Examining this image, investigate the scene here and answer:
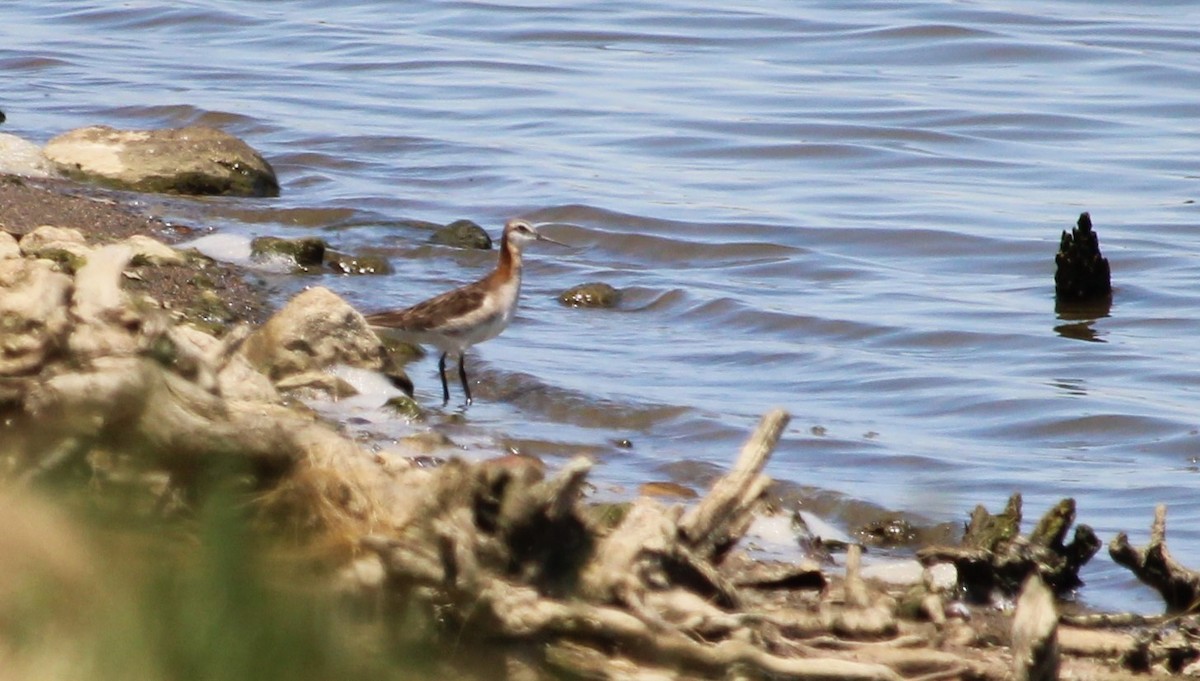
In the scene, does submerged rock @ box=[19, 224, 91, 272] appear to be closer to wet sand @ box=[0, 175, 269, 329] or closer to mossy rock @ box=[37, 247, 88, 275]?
mossy rock @ box=[37, 247, 88, 275]

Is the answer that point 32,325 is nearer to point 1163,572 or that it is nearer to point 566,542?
point 566,542

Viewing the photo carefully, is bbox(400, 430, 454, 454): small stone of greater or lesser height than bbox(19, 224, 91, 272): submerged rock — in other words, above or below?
below

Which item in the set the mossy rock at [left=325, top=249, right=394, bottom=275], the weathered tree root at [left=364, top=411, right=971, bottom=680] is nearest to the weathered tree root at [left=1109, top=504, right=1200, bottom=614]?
the weathered tree root at [left=364, top=411, right=971, bottom=680]

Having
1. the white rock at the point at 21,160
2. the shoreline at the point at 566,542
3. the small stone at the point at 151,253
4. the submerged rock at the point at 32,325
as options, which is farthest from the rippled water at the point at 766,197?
the submerged rock at the point at 32,325

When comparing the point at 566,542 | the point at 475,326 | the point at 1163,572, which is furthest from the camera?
the point at 475,326

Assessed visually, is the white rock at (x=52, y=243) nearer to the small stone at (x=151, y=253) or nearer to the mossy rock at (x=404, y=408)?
the small stone at (x=151, y=253)

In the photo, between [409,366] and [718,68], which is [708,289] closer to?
[409,366]

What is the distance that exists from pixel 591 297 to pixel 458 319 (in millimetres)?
2639

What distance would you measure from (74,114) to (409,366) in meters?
8.87

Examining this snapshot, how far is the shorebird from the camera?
946 centimetres

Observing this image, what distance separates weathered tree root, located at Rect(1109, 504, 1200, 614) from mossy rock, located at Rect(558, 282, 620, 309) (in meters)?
6.74

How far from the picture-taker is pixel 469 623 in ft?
11.8

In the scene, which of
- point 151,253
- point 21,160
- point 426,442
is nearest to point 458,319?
point 426,442

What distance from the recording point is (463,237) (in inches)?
525
